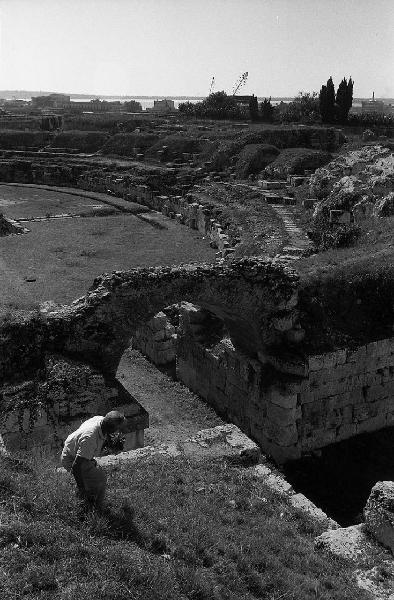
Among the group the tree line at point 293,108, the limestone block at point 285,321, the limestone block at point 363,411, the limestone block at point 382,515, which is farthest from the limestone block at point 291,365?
the tree line at point 293,108

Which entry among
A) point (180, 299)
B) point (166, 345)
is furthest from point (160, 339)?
point (180, 299)

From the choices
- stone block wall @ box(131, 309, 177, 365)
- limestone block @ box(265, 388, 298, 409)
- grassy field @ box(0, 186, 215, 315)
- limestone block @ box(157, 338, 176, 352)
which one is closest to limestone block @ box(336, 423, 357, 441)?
limestone block @ box(265, 388, 298, 409)

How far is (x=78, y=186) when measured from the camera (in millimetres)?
47062

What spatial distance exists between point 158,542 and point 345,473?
6237 mm

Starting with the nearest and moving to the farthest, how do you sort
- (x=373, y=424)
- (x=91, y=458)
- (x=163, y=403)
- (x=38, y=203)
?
1. (x=91, y=458)
2. (x=373, y=424)
3. (x=163, y=403)
4. (x=38, y=203)

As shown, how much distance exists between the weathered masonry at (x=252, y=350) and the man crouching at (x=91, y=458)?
12.4 ft

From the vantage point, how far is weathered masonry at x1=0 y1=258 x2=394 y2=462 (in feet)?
35.2

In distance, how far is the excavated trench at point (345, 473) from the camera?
10742mm

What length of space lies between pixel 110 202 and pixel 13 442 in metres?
32.1

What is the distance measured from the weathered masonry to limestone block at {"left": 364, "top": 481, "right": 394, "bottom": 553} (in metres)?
3.26

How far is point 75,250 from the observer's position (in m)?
28.0

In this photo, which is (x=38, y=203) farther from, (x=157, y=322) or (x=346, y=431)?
(x=346, y=431)

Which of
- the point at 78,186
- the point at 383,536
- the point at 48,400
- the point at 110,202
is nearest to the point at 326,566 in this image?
the point at 383,536

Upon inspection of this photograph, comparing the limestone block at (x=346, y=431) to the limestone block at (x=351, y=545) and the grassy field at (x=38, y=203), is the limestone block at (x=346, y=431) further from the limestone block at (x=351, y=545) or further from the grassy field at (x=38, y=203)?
the grassy field at (x=38, y=203)
